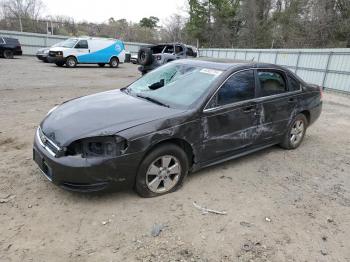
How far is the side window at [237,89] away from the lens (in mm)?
4051

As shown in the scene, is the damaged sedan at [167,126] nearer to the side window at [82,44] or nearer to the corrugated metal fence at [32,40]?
the side window at [82,44]

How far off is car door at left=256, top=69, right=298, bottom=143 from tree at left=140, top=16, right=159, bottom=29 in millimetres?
50001

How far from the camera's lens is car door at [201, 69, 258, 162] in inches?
154

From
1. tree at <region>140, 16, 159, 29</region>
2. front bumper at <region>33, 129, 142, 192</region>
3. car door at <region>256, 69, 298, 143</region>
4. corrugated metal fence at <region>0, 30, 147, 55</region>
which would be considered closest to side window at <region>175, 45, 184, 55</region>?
car door at <region>256, 69, 298, 143</region>

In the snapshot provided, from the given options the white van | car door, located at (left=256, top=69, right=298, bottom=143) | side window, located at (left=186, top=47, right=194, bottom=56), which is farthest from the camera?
the white van

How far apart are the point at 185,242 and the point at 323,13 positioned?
25.5 m

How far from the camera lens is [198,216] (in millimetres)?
3316

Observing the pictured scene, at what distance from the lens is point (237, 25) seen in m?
39.0

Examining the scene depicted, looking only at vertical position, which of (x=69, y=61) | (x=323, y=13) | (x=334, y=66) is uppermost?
(x=323, y=13)

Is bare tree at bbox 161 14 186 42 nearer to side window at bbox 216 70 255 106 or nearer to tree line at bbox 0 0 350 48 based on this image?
tree line at bbox 0 0 350 48

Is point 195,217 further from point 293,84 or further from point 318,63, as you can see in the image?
point 318,63

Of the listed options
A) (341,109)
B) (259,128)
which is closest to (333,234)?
(259,128)

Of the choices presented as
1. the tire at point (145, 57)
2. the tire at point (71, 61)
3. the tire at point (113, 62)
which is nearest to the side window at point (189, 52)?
the tire at point (145, 57)

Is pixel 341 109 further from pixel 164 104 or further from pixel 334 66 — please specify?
pixel 164 104
